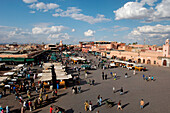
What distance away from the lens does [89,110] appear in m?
10.7

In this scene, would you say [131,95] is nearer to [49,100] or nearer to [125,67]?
[49,100]

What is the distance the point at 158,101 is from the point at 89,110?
22.6 feet

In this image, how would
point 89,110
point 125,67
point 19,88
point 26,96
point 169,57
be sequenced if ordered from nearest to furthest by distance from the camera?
point 89,110 < point 26,96 < point 19,88 < point 125,67 < point 169,57

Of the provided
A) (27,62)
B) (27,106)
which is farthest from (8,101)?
(27,62)

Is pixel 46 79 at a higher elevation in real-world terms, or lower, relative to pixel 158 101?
higher

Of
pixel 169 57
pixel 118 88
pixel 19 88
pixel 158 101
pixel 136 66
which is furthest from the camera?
pixel 169 57

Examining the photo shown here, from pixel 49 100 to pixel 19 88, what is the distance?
4.75 metres

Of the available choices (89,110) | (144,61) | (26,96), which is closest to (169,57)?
(144,61)

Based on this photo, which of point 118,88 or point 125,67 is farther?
point 125,67

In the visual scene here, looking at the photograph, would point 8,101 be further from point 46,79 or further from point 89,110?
point 89,110

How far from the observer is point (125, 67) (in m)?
32.2

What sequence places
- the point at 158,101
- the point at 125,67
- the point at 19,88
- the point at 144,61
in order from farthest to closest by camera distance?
the point at 144,61, the point at 125,67, the point at 19,88, the point at 158,101

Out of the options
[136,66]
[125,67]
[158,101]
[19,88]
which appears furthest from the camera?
[125,67]

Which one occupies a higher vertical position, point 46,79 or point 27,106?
point 46,79
